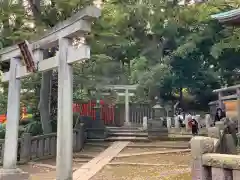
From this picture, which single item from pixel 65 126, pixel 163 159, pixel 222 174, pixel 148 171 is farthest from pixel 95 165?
pixel 222 174

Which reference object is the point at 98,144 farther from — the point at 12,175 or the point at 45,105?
the point at 12,175

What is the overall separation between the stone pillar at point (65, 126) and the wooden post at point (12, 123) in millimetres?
2348

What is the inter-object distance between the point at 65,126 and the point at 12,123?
258cm

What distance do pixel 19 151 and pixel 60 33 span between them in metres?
6.99

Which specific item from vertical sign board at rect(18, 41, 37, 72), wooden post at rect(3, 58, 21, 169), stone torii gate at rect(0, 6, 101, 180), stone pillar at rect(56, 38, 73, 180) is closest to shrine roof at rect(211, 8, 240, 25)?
stone torii gate at rect(0, 6, 101, 180)

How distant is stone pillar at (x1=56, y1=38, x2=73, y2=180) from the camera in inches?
256

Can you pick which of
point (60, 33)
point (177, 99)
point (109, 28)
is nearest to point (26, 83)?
point (109, 28)

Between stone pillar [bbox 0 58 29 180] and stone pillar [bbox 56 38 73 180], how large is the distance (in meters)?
2.10

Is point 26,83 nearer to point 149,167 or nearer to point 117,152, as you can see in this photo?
point 117,152

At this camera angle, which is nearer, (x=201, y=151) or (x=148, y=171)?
(x=201, y=151)

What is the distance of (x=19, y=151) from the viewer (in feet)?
40.5

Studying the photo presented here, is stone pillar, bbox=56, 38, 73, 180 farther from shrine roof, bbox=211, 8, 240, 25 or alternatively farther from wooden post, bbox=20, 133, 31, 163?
wooden post, bbox=20, 133, 31, 163

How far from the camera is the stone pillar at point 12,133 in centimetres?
805

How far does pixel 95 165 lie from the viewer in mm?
10281
